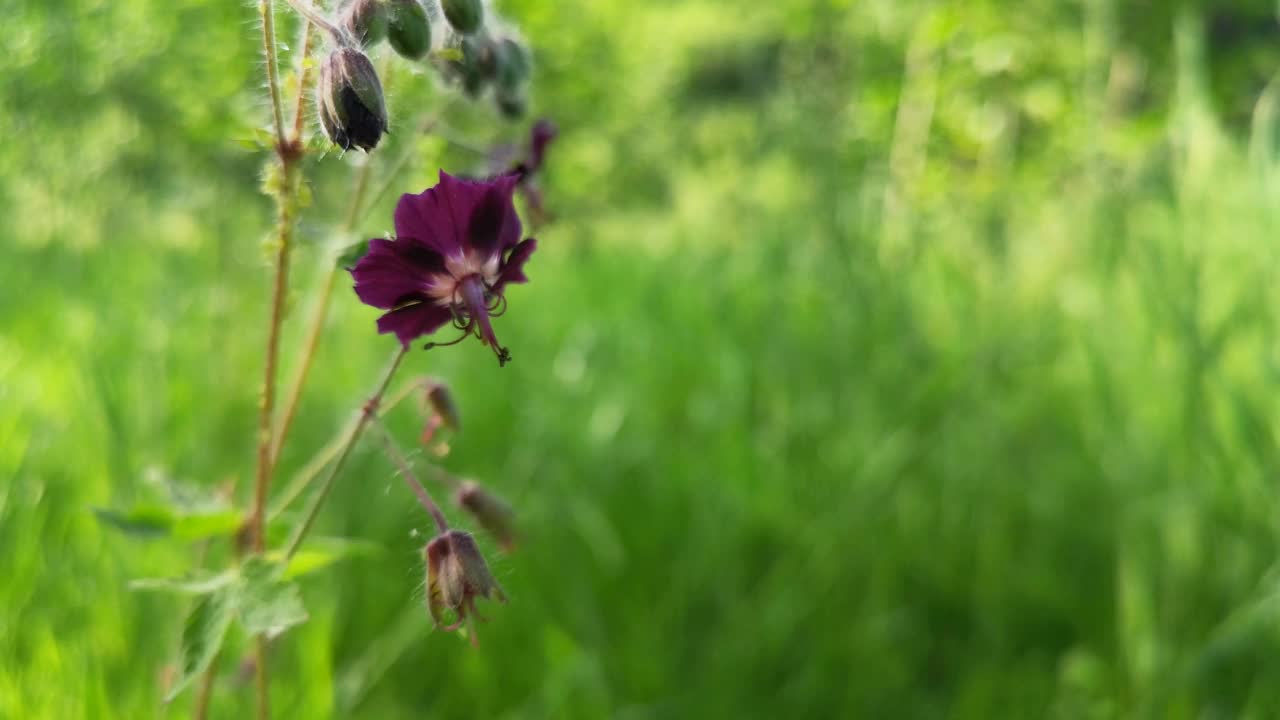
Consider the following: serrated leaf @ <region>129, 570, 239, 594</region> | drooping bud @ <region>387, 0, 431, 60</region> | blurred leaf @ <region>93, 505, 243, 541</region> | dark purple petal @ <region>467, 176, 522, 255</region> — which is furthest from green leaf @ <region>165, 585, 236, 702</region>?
drooping bud @ <region>387, 0, 431, 60</region>

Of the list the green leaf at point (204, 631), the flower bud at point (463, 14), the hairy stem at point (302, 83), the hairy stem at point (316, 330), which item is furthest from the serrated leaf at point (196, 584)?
the flower bud at point (463, 14)

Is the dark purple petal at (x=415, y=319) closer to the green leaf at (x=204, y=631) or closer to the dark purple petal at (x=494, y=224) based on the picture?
the dark purple petal at (x=494, y=224)

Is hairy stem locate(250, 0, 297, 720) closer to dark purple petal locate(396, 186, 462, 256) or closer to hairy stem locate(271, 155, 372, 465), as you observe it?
hairy stem locate(271, 155, 372, 465)

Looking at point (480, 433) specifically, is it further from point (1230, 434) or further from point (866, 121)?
point (866, 121)

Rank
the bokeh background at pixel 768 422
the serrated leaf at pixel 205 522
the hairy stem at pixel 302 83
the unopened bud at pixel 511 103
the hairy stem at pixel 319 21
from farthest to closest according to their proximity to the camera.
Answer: the bokeh background at pixel 768 422 < the unopened bud at pixel 511 103 < the serrated leaf at pixel 205 522 < the hairy stem at pixel 302 83 < the hairy stem at pixel 319 21

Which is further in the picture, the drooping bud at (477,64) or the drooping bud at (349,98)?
the drooping bud at (477,64)

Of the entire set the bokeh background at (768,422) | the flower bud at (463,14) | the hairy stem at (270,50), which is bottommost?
the bokeh background at (768,422)

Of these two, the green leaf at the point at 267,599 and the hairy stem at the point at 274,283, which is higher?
the hairy stem at the point at 274,283


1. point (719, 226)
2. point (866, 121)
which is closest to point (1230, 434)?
point (719, 226)
